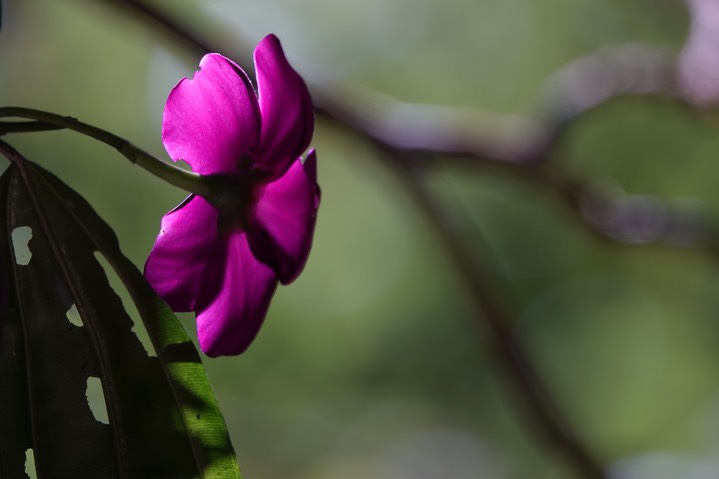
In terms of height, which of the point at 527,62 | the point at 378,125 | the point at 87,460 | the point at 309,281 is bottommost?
the point at 87,460

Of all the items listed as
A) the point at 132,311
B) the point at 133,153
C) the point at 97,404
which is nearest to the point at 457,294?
the point at 132,311

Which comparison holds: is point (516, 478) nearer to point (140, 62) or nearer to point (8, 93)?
point (140, 62)

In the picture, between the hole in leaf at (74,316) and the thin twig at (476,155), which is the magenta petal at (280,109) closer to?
the hole in leaf at (74,316)

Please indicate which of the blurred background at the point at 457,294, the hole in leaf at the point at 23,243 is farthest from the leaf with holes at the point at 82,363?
the blurred background at the point at 457,294

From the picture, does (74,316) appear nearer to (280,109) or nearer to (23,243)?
(23,243)

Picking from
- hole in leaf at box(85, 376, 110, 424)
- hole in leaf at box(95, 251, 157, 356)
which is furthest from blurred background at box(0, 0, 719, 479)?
hole in leaf at box(85, 376, 110, 424)

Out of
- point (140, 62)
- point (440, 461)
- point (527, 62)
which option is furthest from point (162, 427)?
point (440, 461)
